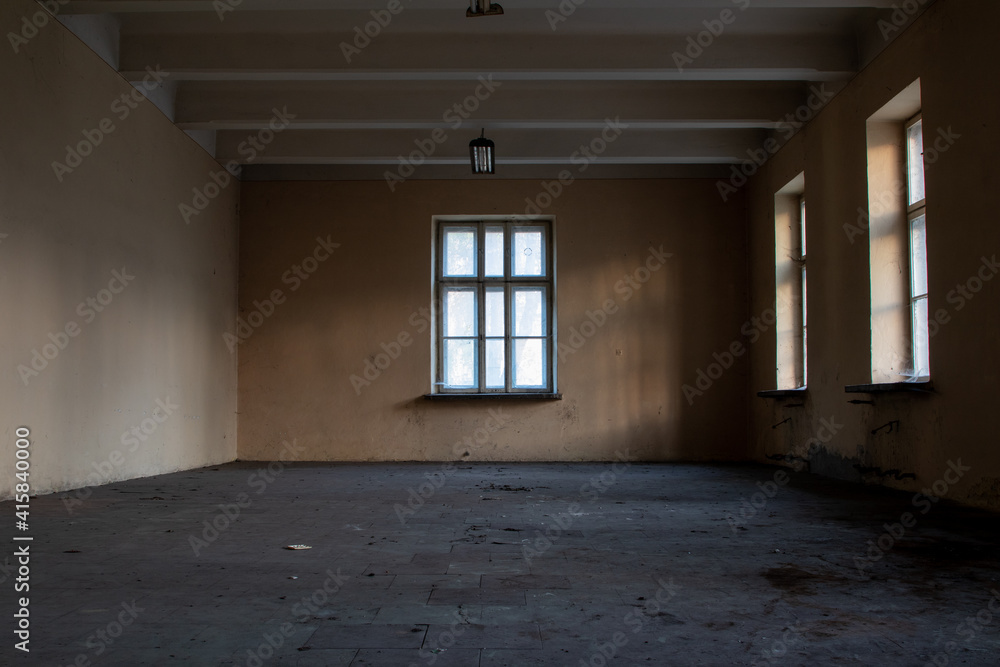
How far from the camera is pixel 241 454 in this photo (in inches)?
371

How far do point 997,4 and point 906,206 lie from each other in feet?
5.70

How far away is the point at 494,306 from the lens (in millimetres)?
9734

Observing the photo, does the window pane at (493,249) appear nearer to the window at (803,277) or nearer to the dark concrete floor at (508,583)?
the window at (803,277)

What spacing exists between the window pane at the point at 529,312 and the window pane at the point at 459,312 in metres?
0.51

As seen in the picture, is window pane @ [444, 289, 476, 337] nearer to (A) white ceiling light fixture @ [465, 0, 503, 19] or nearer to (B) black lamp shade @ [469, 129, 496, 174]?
(B) black lamp shade @ [469, 129, 496, 174]

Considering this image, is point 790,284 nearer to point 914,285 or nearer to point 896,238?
point 896,238

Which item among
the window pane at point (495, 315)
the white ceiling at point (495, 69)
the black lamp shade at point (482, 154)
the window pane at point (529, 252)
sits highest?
the white ceiling at point (495, 69)

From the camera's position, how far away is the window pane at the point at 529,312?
31.9 feet

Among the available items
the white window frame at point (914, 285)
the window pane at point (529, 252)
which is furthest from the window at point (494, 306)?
the white window frame at point (914, 285)

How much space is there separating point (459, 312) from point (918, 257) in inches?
203

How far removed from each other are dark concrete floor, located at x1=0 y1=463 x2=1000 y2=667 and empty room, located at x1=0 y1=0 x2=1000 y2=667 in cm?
2

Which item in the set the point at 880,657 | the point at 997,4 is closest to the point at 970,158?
the point at 997,4

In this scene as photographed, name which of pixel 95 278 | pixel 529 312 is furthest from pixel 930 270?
pixel 95 278

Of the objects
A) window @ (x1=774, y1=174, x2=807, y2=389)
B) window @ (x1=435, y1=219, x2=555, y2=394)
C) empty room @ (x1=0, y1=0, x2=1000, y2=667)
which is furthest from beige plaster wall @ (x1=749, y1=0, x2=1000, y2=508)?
window @ (x1=435, y1=219, x2=555, y2=394)
